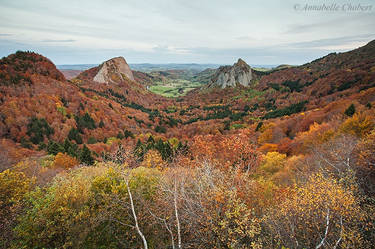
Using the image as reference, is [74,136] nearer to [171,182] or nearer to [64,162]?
[64,162]

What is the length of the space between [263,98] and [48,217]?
699ft

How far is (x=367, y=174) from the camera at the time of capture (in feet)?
51.2

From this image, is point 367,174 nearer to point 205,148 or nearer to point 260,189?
point 260,189

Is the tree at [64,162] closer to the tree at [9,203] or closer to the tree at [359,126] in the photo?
the tree at [9,203]

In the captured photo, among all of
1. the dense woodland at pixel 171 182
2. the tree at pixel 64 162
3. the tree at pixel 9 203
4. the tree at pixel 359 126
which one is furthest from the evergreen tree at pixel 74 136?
the tree at pixel 359 126

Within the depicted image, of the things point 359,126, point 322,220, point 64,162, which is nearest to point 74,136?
point 64,162

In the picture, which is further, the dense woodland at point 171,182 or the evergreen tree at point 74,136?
the evergreen tree at point 74,136

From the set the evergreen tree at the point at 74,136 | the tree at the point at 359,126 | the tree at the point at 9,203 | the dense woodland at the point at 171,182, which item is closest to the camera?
the tree at the point at 9,203

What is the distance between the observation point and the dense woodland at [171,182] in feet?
35.1

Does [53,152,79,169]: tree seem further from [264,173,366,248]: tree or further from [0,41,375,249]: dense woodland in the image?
[264,173,366,248]: tree

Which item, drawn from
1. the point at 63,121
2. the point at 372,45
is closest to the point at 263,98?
the point at 372,45

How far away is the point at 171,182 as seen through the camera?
17.1 meters

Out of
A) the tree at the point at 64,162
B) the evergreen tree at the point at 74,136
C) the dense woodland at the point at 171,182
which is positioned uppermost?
the dense woodland at the point at 171,182

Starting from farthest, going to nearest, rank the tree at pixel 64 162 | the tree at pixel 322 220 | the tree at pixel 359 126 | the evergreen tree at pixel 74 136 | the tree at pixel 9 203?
the evergreen tree at pixel 74 136 < the tree at pixel 64 162 < the tree at pixel 359 126 < the tree at pixel 9 203 < the tree at pixel 322 220
